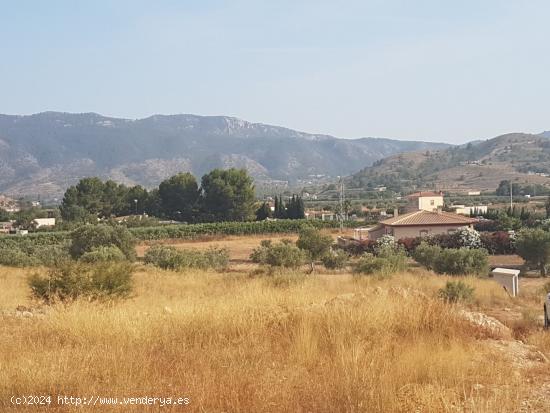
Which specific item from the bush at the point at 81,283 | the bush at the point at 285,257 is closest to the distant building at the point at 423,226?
the bush at the point at 285,257

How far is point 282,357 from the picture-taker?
6.49 m

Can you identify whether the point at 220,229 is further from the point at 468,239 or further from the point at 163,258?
the point at 163,258

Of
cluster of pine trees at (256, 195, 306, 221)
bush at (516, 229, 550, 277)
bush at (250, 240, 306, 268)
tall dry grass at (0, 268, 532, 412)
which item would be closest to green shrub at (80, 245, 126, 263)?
bush at (250, 240, 306, 268)

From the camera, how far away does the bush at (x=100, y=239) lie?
3772cm

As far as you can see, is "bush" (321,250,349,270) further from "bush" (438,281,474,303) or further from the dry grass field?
the dry grass field

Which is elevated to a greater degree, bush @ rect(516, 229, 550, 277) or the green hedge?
bush @ rect(516, 229, 550, 277)

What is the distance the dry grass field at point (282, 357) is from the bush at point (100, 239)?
28.9 m

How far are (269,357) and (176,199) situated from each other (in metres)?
78.5

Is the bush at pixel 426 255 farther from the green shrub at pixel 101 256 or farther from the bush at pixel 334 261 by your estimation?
the green shrub at pixel 101 256

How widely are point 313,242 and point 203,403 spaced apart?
1261 inches

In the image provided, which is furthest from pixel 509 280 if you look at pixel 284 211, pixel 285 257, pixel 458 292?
pixel 284 211

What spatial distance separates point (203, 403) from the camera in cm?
477

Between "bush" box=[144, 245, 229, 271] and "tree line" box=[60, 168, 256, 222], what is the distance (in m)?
41.1

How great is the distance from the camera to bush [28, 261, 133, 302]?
11625mm
